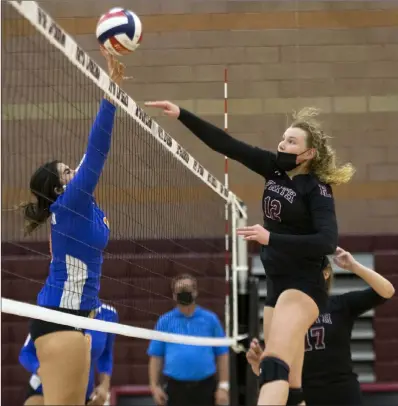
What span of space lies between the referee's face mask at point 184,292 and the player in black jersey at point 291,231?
2970 mm

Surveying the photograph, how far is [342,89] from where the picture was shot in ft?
33.8

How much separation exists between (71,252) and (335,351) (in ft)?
6.36

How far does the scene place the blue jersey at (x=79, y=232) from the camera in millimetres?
4613

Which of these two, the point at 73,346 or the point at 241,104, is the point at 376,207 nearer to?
the point at 241,104

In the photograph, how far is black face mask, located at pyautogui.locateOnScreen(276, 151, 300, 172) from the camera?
4.82m

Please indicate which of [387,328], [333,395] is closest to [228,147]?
[333,395]

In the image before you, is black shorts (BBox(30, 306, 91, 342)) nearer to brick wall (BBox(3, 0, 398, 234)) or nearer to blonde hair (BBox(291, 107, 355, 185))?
blonde hair (BBox(291, 107, 355, 185))

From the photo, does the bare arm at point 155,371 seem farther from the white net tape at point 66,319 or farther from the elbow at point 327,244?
the elbow at point 327,244

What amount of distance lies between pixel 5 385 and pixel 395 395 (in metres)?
3.93

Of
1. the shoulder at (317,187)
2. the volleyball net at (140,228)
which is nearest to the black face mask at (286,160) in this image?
the shoulder at (317,187)

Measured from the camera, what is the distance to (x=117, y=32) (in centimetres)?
466

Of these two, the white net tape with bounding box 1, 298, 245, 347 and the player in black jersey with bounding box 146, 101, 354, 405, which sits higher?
the player in black jersey with bounding box 146, 101, 354, 405

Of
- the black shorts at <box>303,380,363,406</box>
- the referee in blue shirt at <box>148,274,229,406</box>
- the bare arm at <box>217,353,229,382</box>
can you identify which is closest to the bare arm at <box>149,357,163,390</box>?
the referee in blue shirt at <box>148,274,229,406</box>

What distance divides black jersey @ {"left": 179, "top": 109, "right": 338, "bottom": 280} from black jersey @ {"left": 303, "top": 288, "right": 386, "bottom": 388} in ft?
3.61
